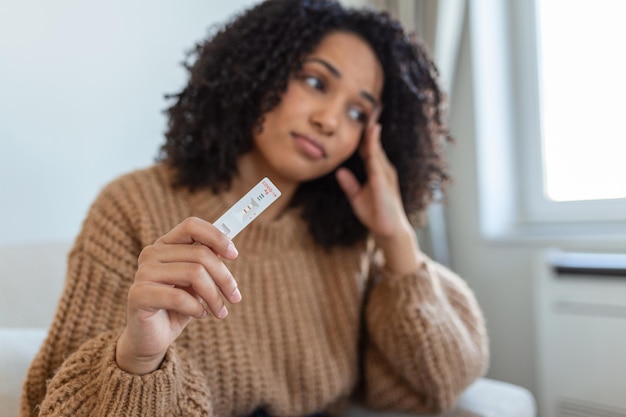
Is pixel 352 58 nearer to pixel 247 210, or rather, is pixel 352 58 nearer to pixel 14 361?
pixel 247 210

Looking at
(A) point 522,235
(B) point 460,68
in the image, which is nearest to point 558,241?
(A) point 522,235

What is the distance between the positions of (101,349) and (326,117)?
446 mm

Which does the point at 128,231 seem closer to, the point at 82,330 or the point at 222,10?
the point at 82,330

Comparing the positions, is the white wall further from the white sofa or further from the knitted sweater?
the knitted sweater

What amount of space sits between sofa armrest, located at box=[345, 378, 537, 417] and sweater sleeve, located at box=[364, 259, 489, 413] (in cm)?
2

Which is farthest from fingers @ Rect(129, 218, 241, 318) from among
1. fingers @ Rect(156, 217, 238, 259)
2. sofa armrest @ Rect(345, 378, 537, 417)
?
sofa armrest @ Rect(345, 378, 537, 417)

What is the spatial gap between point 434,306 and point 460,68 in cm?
79

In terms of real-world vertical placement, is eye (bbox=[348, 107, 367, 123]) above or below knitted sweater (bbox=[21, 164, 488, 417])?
above

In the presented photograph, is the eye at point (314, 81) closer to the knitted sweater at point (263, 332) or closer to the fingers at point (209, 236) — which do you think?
the knitted sweater at point (263, 332)

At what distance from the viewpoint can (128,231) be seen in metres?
0.75

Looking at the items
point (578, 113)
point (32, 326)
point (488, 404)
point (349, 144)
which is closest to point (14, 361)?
point (32, 326)

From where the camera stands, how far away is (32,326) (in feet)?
2.62

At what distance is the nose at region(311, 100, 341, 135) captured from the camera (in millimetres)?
812

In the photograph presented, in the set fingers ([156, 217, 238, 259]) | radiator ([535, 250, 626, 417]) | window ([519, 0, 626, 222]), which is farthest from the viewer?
window ([519, 0, 626, 222])
